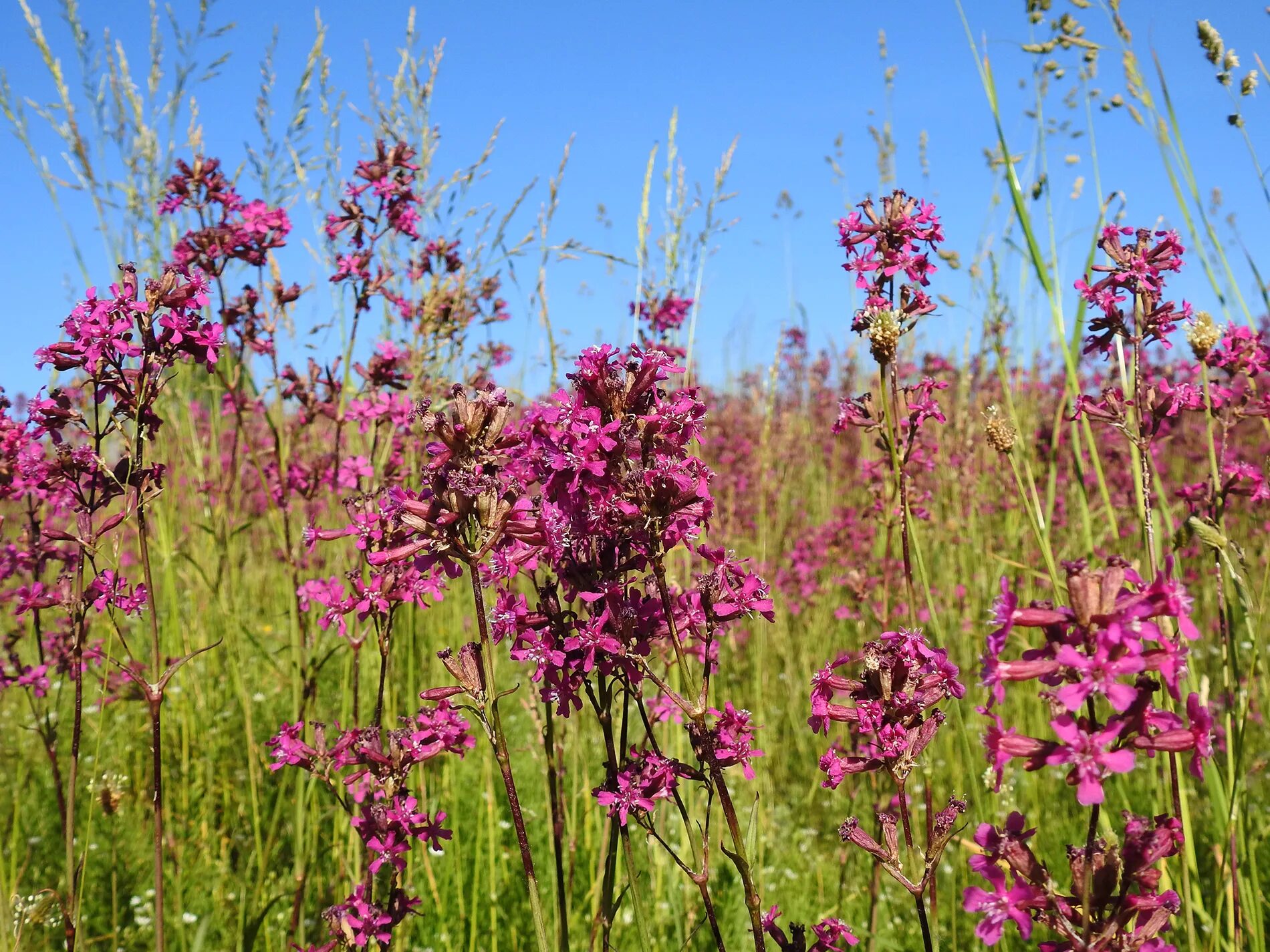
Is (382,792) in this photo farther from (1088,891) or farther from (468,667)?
(1088,891)

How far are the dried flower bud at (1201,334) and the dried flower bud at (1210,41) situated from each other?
0.65 metres

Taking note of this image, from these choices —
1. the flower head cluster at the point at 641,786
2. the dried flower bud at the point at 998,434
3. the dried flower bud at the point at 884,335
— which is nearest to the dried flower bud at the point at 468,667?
the flower head cluster at the point at 641,786

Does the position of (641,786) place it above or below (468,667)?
below

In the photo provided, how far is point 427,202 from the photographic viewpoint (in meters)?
3.53

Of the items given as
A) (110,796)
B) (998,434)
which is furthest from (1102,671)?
(110,796)

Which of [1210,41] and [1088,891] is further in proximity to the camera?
[1210,41]

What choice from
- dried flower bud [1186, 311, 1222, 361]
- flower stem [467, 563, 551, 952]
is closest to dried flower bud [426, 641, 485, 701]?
flower stem [467, 563, 551, 952]

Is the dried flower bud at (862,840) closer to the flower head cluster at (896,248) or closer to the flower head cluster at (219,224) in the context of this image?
the flower head cluster at (896,248)

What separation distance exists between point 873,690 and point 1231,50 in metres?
1.92

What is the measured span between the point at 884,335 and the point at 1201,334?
884 mm

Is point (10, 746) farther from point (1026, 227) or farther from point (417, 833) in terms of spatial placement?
point (1026, 227)

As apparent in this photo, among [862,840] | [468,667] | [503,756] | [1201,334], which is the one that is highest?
[1201,334]

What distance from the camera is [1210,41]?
2.07m

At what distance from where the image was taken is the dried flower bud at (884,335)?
6.62ft
